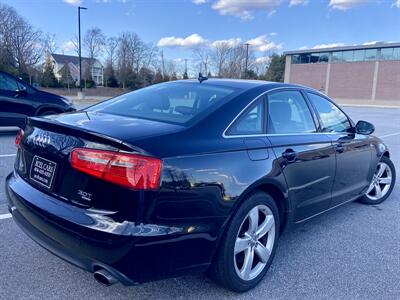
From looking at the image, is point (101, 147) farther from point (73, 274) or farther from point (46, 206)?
point (73, 274)

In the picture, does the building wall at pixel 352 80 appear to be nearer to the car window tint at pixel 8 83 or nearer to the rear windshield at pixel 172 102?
the car window tint at pixel 8 83

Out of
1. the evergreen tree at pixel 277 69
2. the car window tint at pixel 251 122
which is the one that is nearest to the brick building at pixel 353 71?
the evergreen tree at pixel 277 69

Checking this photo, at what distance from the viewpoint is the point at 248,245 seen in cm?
265

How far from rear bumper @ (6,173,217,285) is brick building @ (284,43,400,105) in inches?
2138

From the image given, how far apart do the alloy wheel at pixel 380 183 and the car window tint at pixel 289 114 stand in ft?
6.48

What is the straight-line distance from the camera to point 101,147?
2.10 m

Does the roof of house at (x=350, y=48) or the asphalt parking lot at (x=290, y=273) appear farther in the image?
the roof of house at (x=350, y=48)

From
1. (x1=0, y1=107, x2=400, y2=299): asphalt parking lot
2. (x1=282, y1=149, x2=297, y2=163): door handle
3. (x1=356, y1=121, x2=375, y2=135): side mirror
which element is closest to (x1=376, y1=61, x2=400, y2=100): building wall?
(x1=356, y1=121, x2=375, y2=135): side mirror

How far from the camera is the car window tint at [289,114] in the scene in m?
3.03

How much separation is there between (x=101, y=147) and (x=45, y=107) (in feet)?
26.2

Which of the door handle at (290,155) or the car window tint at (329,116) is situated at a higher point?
the car window tint at (329,116)

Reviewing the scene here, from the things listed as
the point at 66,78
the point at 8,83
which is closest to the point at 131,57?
the point at 66,78

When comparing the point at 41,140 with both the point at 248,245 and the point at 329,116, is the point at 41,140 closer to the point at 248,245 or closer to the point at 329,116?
the point at 248,245

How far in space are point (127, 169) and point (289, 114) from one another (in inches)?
70.6
